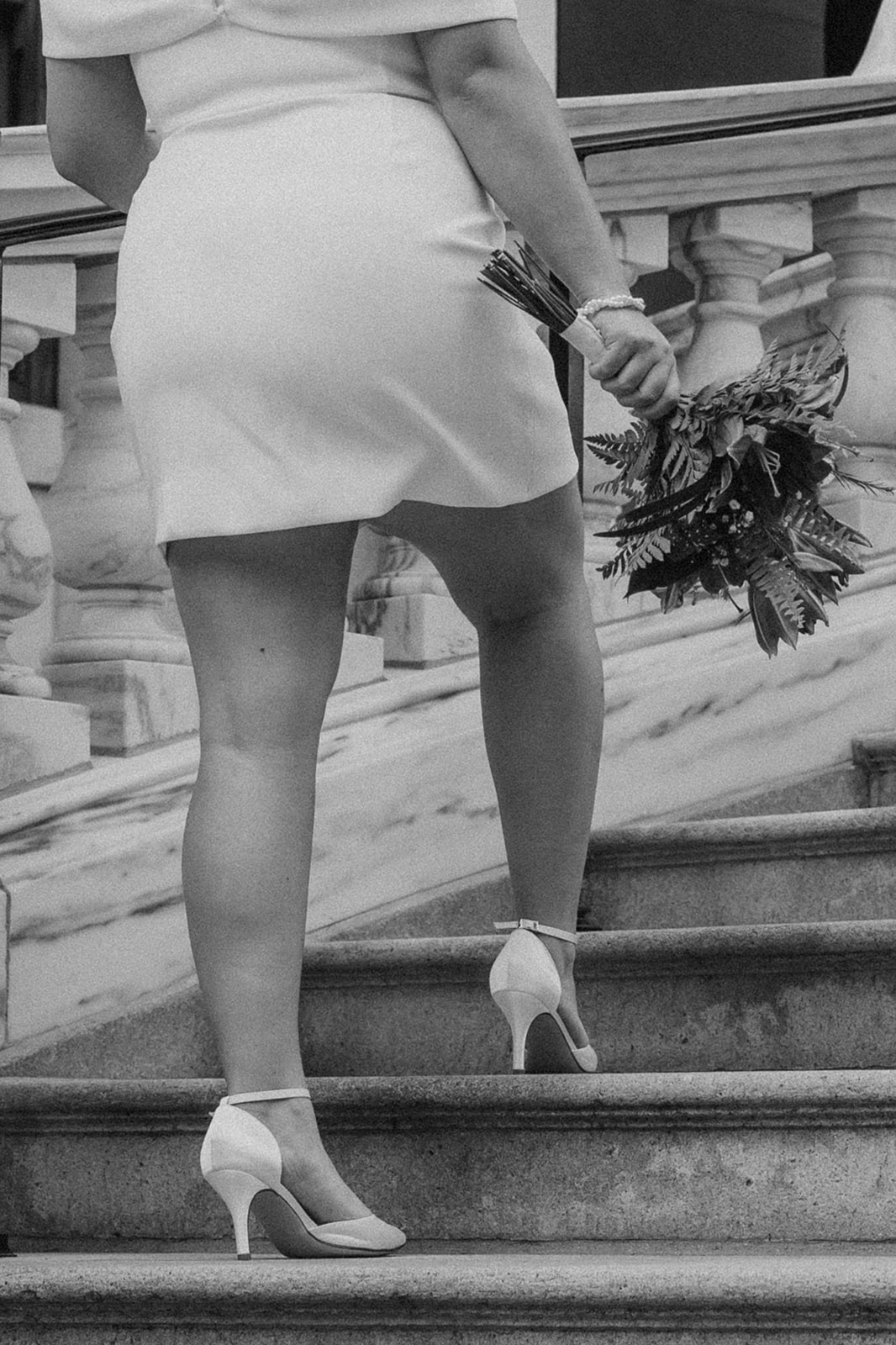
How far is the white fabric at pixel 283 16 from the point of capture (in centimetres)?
209

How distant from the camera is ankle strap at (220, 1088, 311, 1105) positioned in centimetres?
201

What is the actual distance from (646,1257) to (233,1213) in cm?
37

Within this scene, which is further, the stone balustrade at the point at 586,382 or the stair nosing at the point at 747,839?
the stone balustrade at the point at 586,382

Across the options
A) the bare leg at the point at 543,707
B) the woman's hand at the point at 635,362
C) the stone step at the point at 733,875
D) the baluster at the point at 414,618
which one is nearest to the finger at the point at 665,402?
the woman's hand at the point at 635,362

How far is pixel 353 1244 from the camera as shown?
2.00 meters

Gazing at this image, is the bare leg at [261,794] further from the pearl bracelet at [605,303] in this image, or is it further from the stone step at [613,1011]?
the stone step at [613,1011]

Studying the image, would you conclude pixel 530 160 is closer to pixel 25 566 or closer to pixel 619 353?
pixel 619 353

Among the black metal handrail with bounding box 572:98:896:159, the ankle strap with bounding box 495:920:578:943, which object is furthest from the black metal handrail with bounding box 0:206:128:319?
the ankle strap with bounding box 495:920:578:943

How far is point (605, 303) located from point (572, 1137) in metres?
0.83

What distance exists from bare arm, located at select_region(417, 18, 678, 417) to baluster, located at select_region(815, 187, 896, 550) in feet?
4.96

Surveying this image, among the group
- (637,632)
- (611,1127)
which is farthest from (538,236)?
(637,632)

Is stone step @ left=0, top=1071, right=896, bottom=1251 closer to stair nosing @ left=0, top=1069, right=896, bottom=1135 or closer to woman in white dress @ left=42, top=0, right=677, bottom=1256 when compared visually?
stair nosing @ left=0, top=1069, right=896, bottom=1135

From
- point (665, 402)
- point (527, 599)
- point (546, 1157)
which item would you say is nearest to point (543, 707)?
point (527, 599)

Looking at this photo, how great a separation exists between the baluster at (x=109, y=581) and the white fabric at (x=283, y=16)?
111cm
